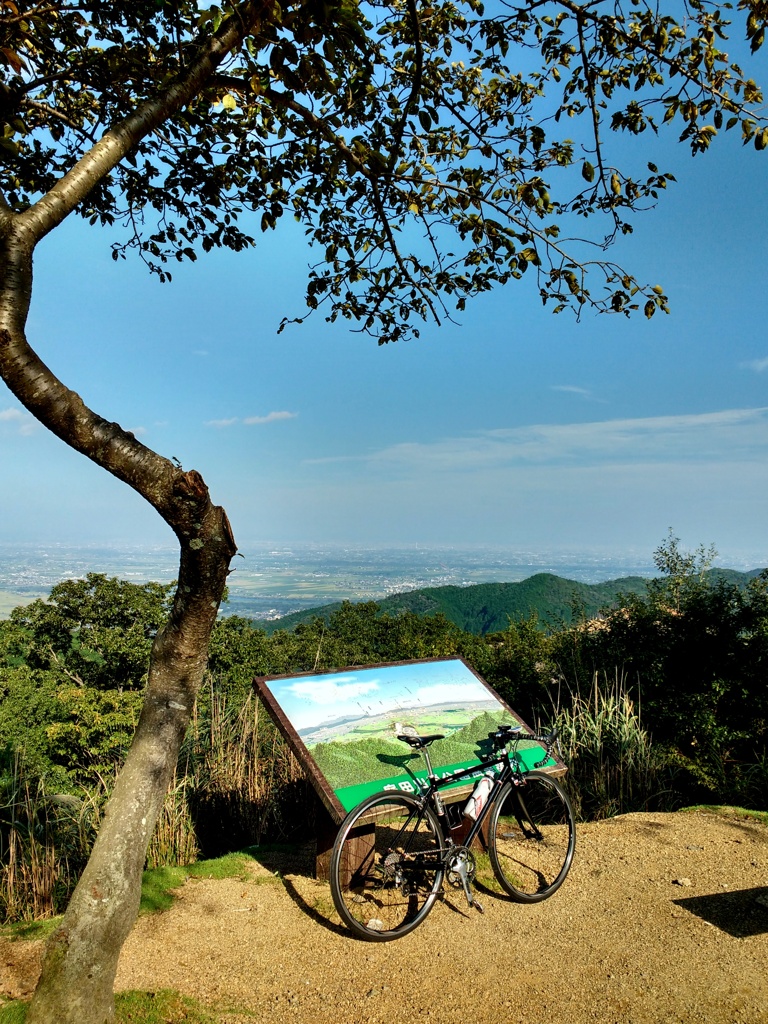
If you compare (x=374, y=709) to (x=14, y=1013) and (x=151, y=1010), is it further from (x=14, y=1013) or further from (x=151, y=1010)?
(x=14, y=1013)

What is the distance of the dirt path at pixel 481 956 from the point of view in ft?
10.3

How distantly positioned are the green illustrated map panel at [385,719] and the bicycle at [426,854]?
6.2 inches

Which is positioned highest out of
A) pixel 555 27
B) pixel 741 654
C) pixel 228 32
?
pixel 555 27

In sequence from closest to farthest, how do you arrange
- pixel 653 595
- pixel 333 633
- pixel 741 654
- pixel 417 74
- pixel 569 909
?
pixel 569 909, pixel 417 74, pixel 741 654, pixel 653 595, pixel 333 633

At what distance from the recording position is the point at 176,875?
4.36 meters

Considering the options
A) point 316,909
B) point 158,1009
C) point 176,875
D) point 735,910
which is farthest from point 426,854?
point 735,910

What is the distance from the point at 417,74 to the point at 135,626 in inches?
301

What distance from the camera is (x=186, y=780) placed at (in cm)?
542

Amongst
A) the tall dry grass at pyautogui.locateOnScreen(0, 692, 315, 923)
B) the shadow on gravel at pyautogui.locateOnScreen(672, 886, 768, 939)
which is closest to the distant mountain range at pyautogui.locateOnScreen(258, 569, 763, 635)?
the tall dry grass at pyautogui.locateOnScreen(0, 692, 315, 923)

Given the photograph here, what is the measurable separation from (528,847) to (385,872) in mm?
1713

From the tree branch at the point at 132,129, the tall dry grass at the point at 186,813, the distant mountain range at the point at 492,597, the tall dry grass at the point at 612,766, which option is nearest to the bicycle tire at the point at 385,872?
the tall dry grass at the point at 186,813

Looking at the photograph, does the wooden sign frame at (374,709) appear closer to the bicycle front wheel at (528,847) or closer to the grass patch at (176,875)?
the bicycle front wheel at (528,847)

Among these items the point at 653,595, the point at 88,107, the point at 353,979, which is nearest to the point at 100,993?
the point at 353,979

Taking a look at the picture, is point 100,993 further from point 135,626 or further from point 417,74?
point 135,626
